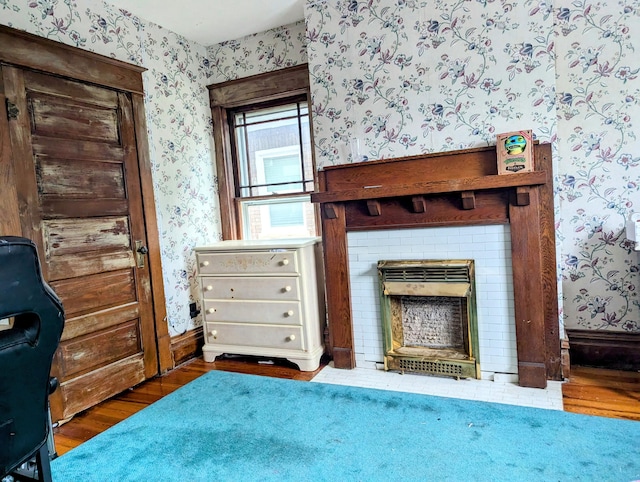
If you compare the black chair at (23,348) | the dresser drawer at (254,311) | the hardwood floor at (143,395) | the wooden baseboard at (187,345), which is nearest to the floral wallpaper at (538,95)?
the dresser drawer at (254,311)

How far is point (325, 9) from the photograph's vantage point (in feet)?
9.38

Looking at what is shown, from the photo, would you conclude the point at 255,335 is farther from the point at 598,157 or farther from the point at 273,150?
the point at 598,157

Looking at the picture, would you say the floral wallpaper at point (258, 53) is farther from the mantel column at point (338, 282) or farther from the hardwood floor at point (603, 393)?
the hardwood floor at point (603, 393)

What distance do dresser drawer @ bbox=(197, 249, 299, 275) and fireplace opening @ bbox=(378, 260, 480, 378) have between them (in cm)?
62

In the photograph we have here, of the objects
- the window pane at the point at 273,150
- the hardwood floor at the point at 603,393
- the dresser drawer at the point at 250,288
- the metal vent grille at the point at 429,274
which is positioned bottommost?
the hardwood floor at the point at 603,393

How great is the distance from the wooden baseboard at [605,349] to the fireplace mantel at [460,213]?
0.32 meters

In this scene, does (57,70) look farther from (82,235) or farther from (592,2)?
(592,2)

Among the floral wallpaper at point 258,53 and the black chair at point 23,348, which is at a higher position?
the floral wallpaper at point 258,53

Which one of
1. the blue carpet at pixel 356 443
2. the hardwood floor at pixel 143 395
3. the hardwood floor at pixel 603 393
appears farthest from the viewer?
the hardwood floor at pixel 143 395

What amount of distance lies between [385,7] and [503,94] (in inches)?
36.3

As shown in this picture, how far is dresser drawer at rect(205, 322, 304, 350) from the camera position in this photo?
115 inches

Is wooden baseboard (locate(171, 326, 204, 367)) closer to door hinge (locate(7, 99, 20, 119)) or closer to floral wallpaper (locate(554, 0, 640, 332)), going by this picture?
door hinge (locate(7, 99, 20, 119))

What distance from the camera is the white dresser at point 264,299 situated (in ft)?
9.52

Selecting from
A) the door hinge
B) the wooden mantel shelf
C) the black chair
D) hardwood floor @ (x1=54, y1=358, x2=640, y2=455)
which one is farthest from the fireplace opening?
the door hinge
